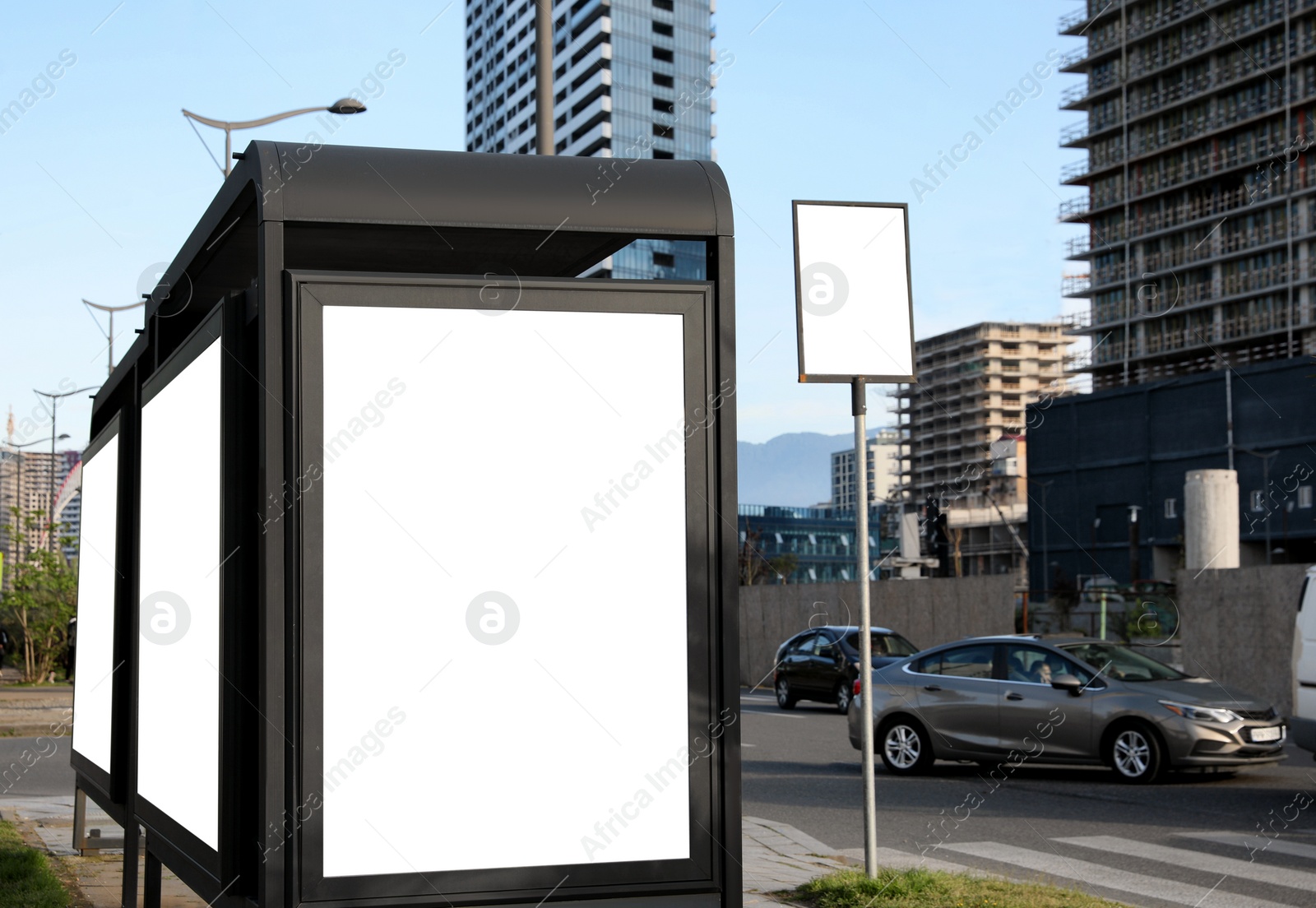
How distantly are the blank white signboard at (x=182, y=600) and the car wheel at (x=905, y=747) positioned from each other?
1075 cm

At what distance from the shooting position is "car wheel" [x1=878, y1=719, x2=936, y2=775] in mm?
15039

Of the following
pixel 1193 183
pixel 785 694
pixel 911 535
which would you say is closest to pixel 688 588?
pixel 785 694

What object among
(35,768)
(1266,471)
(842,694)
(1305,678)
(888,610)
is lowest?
(842,694)

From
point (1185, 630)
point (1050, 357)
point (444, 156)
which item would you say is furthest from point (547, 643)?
point (1050, 357)

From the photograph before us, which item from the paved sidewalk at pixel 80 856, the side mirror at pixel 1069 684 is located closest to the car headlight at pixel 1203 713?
the side mirror at pixel 1069 684

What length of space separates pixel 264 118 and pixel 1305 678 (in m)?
14.1

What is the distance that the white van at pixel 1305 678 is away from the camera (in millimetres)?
11422

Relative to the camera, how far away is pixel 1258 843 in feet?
33.0

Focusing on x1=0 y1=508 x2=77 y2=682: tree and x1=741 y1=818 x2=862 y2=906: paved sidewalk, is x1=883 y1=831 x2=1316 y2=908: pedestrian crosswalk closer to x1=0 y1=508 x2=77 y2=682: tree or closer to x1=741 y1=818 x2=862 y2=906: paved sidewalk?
x1=741 y1=818 x2=862 y2=906: paved sidewalk

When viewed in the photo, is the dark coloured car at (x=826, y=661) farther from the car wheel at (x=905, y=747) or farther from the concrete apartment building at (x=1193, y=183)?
the concrete apartment building at (x=1193, y=183)

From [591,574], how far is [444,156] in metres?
1.27

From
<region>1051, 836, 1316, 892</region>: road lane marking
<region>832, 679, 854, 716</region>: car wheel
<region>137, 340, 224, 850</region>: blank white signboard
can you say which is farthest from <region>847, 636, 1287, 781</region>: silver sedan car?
<region>137, 340, 224, 850</region>: blank white signboard

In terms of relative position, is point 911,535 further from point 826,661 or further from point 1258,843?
point 1258,843

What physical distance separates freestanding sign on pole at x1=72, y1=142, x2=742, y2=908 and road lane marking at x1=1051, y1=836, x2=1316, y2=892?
19.2ft
